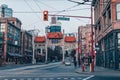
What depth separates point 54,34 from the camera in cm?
7162

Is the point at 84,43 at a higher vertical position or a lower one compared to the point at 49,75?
higher

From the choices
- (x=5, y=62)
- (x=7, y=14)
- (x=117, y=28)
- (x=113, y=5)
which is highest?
(x=7, y=14)

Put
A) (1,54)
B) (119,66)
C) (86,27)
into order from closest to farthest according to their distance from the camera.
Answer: (119,66)
(1,54)
(86,27)

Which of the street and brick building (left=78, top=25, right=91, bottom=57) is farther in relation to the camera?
brick building (left=78, top=25, right=91, bottom=57)

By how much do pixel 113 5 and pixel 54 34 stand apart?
2932cm

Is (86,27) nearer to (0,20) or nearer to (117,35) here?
(0,20)

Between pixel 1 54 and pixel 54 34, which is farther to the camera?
pixel 1 54

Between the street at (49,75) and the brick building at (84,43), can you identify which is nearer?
the street at (49,75)

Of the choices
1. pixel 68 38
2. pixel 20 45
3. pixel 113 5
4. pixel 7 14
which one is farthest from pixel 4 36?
pixel 113 5

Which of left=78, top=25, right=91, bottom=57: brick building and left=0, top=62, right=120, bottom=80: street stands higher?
left=78, top=25, right=91, bottom=57: brick building

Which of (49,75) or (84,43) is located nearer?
(49,75)

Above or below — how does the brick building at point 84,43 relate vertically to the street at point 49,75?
above

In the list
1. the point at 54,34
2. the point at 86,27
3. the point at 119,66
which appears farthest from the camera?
the point at 86,27

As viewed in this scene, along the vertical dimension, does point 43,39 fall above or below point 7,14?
below
